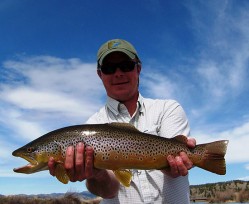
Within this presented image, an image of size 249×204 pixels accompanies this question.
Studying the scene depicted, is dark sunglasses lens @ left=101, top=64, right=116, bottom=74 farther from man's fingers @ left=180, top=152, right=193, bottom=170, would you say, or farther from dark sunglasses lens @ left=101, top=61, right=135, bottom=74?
man's fingers @ left=180, top=152, right=193, bottom=170

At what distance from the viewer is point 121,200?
5.36 m

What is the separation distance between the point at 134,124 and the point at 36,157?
158cm

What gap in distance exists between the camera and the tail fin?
16.1 ft

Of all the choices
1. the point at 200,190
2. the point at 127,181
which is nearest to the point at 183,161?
the point at 127,181

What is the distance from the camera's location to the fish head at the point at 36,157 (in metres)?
5.15

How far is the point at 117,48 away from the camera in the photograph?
6.24 m

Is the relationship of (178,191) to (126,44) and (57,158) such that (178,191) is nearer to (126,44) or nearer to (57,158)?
(57,158)

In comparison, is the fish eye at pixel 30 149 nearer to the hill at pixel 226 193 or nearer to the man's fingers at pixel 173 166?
the man's fingers at pixel 173 166

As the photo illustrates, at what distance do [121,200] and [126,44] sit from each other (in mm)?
2571

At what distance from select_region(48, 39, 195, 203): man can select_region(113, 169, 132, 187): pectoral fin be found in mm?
315

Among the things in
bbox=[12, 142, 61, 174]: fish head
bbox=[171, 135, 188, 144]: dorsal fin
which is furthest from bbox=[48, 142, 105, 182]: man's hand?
bbox=[171, 135, 188, 144]: dorsal fin

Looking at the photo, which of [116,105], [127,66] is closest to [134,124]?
[116,105]

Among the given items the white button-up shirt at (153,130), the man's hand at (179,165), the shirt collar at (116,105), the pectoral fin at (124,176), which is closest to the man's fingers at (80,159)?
the pectoral fin at (124,176)

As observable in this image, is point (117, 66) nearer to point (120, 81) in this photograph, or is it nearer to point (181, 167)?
point (120, 81)
